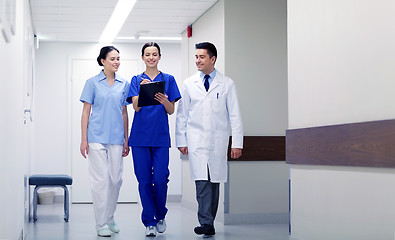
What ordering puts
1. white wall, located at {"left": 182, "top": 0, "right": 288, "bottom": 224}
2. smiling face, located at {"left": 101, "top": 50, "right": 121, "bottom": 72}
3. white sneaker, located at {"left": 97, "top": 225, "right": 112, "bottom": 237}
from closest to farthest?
1. white sneaker, located at {"left": 97, "top": 225, "right": 112, "bottom": 237}
2. smiling face, located at {"left": 101, "top": 50, "right": 121, "bottom": 72}
3. white wall, located at {"left": 182, "top": 0, "right": 288, "bottom": 224}

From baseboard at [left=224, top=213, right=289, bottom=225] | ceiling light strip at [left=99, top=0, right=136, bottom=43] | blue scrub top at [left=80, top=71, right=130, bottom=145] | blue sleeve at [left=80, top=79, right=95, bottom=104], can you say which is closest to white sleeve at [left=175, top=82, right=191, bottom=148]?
blue scrub top at [left=80, top=71, right=130, bottom=145]

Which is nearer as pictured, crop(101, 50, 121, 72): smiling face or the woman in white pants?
the woman in white pants

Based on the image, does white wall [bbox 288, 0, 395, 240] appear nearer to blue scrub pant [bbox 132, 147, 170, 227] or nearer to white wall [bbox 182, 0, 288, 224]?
blue scrub pant [bbox 132, 147, 170, 227]

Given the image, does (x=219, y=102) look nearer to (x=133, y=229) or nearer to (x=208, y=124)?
(x=208, y=124)

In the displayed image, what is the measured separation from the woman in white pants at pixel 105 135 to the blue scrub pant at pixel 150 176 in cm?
25

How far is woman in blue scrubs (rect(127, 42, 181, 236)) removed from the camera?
16.8ft

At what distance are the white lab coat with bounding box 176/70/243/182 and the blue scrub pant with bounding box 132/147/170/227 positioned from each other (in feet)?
0.74

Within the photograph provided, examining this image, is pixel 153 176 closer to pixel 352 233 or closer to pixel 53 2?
pixel 352 233

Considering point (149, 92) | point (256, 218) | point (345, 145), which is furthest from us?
point (256, 218)

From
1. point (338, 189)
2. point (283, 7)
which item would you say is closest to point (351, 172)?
point (338, 189)

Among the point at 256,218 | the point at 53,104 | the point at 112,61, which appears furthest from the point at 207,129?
the point at 53,104

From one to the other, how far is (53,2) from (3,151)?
4242mm

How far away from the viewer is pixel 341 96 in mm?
3545

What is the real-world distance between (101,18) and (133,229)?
3243mm
